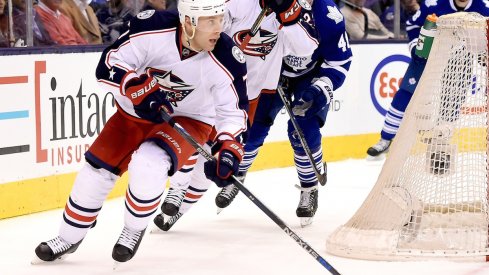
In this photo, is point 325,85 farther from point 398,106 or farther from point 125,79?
point 398,106

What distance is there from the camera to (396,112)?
7.13 metres

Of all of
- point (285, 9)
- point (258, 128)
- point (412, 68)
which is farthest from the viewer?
point (412, 68)

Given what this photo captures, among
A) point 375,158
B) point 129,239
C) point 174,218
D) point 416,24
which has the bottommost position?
point 375,158

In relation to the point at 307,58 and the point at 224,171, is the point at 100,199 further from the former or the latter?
the point at 307,58

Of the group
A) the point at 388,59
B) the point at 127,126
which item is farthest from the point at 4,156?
the point at 388,59

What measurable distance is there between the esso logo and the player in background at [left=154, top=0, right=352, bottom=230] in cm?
255

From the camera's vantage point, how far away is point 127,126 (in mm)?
4020

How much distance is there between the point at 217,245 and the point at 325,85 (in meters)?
0.85

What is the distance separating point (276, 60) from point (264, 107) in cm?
31

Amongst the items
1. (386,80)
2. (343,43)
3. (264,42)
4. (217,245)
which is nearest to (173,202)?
(217,245)

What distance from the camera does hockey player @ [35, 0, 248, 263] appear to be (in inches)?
149

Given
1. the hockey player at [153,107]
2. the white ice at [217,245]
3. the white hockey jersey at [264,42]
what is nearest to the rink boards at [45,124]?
the white ice at [217,245]

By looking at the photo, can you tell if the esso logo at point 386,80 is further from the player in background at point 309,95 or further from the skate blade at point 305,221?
the skate blade at point 305,221

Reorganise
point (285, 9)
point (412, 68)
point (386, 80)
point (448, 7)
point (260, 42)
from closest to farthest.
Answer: point (285, 9) → point (260, 42) → point (448, 7) → point (412, 68) → point (386, 80)
